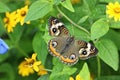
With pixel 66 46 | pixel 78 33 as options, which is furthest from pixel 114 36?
pixel 66 46

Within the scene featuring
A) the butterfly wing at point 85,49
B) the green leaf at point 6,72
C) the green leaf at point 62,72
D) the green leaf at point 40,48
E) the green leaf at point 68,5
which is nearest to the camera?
the green leaf at point 62,72

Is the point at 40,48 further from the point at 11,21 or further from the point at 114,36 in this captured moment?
the point at 114,36

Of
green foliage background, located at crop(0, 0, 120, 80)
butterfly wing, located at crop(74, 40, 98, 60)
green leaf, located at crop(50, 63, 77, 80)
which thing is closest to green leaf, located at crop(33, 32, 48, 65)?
green foliage background, located at crop(0, 0, 120, 80)

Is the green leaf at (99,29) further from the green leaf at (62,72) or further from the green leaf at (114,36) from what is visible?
the green leaf at (114,36)

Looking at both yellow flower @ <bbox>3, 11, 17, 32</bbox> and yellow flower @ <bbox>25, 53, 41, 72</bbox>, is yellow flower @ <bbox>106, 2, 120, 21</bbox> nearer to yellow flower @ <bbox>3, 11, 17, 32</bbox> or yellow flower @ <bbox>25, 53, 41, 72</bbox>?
yellow flower @ <bbox>25, 53, 41, 72</bbox>

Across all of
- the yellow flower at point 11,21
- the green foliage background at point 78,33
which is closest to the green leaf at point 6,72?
the green foliage background at point 78,33

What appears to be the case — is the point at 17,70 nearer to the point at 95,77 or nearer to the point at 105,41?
the point at 95,77
